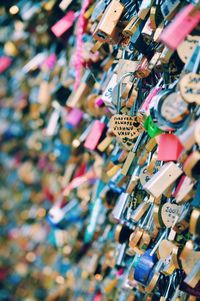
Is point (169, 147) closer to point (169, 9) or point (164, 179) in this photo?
point (164, 179)

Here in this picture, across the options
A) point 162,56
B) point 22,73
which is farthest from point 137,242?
point 22,73

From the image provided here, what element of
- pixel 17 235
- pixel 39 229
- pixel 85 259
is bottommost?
pixel 17 235

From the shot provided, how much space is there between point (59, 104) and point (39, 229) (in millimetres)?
738

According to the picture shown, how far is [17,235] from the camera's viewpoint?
334 cm

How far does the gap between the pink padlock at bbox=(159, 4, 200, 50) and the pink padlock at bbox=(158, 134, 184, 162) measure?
21 cm

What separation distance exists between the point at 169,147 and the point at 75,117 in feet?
3.70

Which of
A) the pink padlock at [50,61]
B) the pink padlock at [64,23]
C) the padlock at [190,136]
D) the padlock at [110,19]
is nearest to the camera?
the padlock at [190,136]

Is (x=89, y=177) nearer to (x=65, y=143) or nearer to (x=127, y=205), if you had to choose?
(x=65, y=143)

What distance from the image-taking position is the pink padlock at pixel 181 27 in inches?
42.9

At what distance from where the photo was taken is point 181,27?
1.09 meters

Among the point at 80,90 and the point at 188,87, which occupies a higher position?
the point at 188,87

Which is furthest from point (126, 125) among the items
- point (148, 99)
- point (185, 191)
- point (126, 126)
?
point (185, 191)

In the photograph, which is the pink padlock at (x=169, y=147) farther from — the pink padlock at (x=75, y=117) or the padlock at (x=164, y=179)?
the pink padlock at (x=75, y=117)

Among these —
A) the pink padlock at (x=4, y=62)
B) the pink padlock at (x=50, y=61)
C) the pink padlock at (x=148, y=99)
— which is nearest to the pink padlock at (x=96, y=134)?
the pink padlock at (x=148, y=99)
